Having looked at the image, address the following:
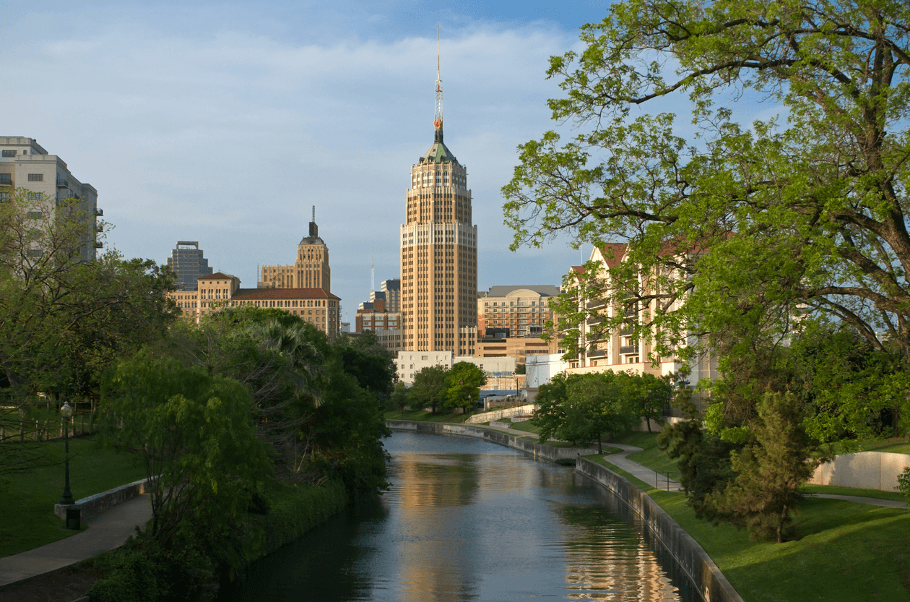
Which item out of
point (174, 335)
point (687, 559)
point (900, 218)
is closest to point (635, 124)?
point (900, 218)

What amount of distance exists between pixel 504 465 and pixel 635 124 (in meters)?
55.1

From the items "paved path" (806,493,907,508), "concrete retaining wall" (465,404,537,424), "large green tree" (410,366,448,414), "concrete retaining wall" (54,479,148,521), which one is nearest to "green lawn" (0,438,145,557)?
"concrete retaining wall" (54,479,148,521)

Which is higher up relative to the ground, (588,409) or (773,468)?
(773,468)

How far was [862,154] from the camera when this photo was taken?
630 inches

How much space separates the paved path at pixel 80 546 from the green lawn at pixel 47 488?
70 centimetres

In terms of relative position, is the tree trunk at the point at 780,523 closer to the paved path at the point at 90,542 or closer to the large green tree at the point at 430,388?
the paved path at the point at 90,542

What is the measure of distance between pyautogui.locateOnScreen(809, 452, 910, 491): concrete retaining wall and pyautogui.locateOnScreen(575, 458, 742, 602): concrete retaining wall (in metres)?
5.36

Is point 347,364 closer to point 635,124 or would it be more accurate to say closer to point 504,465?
point 504,465

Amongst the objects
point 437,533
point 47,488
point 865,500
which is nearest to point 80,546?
point 47,488

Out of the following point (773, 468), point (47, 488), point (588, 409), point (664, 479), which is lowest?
point (664, 479)

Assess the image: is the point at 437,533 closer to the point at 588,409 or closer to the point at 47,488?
the point at 47,488

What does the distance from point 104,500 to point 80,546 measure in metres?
6.35

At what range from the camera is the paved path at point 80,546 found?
819 inches

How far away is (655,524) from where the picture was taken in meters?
35.8
